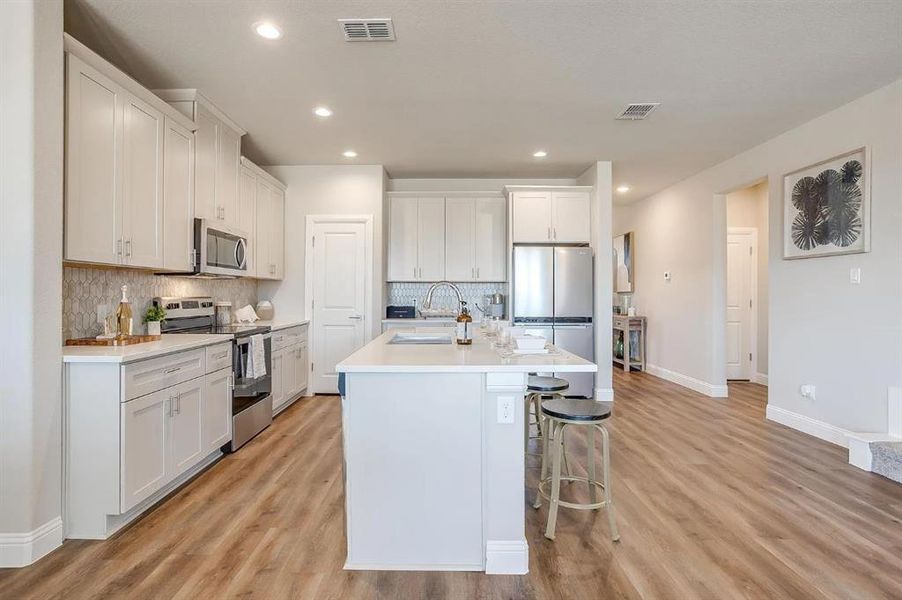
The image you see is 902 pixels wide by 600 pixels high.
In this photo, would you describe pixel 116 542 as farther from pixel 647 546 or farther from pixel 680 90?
pixel 680 90

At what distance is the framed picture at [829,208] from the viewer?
3.46m

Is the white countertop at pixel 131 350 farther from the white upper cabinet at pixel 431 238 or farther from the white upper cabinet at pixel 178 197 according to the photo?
the white upper cabinet at pixel 431 238

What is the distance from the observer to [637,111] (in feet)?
12.3

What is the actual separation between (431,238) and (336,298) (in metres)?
1.38

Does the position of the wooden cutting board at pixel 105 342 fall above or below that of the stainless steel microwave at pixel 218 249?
below

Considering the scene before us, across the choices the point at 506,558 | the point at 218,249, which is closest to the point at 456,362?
the point at 506,558

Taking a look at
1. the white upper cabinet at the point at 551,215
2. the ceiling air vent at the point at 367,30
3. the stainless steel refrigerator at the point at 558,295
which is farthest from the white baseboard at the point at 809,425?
the ceiling air vent at the point at 367,30

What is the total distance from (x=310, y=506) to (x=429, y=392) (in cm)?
119

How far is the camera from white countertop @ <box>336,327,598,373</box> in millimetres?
1953

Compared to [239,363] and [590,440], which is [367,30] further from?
[590,440]

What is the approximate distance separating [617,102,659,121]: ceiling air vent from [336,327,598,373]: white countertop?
93.0 inches

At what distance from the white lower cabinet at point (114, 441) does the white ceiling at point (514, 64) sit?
1971 mm

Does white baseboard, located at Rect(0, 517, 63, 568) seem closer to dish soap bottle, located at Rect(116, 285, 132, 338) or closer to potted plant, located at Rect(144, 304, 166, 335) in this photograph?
dish soap bottle, located at Rect(116, 285, 132, 338)

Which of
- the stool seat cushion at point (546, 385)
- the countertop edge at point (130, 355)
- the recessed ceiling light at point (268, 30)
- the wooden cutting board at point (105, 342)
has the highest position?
the recessed ceiling light at point (268, 30)
